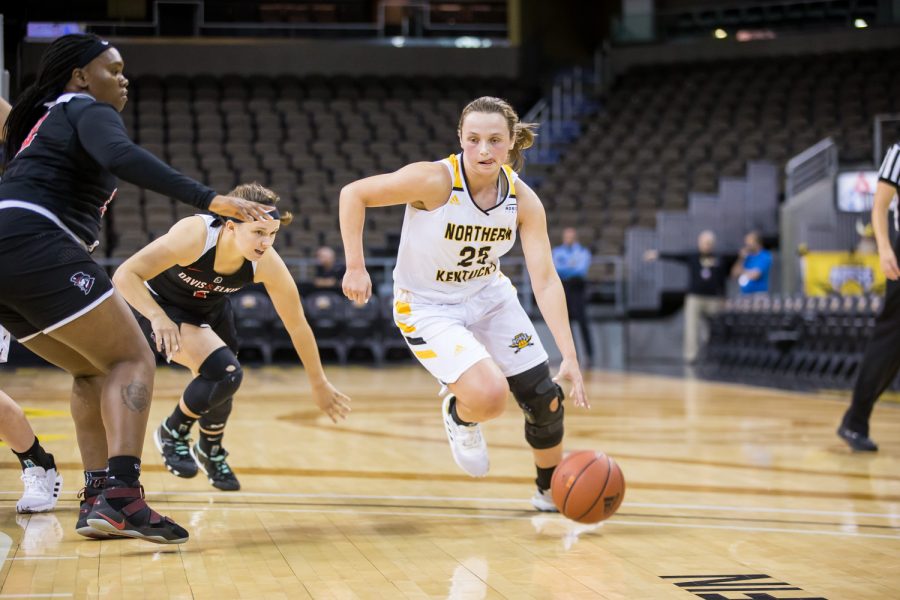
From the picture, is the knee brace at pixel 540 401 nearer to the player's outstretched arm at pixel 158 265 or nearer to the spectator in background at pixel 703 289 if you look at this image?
the player's outstretched arm at pixel 158 265

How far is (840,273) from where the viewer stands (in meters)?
14.4

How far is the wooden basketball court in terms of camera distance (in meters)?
3.45

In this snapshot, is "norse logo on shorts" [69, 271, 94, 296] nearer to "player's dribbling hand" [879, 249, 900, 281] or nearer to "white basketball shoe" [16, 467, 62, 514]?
"white basketball shoe" [16, 467, 62, 514]

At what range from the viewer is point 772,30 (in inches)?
896

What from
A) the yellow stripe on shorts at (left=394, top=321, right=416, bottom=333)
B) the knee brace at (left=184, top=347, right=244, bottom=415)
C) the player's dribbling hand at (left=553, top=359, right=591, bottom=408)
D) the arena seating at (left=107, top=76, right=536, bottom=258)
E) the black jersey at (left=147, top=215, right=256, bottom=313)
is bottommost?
the knee brace at (left=184, top=347, right=244, bottom=415)

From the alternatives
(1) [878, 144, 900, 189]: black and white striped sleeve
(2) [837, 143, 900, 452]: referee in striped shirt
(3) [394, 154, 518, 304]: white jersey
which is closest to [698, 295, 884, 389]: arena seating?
(2) [837, 143, 900, 452]: referee in striped shirt

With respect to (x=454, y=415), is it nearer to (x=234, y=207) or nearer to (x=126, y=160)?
(x=234, y=207)

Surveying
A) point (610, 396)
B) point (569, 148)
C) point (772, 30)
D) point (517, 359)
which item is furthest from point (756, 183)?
point (517, 359)

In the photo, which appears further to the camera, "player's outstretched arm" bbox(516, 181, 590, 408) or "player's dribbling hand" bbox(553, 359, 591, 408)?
"player's outstretched arm" bbox(516, 181, 590, 408)

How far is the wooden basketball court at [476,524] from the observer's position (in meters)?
3.45

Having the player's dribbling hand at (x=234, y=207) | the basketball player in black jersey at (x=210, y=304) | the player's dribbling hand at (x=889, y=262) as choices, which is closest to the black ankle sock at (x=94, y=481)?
the basketball player in black jersey at (x=210, y=304)

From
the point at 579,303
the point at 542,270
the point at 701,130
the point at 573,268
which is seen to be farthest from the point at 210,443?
the point at 701,130

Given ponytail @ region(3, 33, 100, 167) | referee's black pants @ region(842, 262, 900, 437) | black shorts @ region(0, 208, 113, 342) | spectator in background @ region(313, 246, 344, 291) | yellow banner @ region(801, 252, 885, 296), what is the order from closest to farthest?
black shorts @ region(0, 208, 113, 342) < ponytail @ region(3, 33, 100, 167) < referee's black pants @ region(842, 262, 900, 437) < yellow banner @ region(801, 252, 885, 296) < spectator in background @ region(313, 246, 344, 291)

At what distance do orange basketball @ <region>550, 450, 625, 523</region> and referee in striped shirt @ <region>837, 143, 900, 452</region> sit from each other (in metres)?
2.86
